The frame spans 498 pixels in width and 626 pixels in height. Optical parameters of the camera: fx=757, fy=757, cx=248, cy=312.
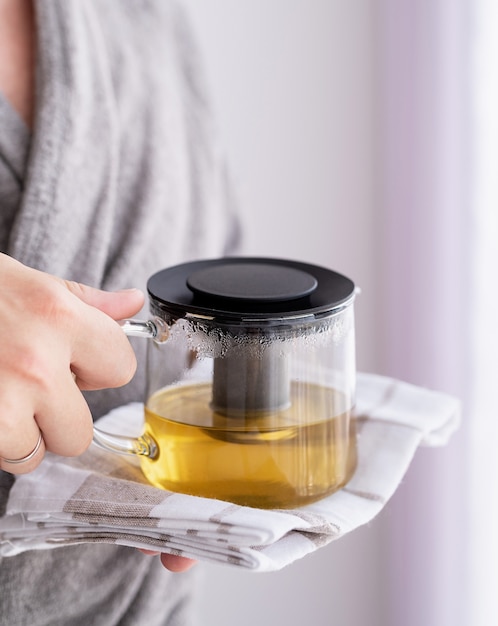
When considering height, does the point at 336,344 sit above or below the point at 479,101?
below

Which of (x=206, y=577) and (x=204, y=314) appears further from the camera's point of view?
(x=206, y=577)

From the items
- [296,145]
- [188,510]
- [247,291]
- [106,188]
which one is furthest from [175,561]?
[296,145]

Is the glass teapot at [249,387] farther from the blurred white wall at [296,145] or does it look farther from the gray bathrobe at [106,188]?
the blurred white wall at [296,145]

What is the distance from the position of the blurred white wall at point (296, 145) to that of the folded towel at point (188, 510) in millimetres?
533

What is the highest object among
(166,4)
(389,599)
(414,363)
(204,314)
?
(166,4)

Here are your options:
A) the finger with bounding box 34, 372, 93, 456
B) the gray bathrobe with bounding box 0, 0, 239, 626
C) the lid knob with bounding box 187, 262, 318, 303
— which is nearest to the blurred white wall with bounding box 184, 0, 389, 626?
the gray bathrobe with bounding box 0, 0, 239, 626

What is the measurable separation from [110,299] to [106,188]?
226mm

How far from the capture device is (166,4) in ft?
2.77

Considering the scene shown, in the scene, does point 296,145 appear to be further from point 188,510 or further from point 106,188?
point 188,510

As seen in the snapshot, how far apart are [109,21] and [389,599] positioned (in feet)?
3.05

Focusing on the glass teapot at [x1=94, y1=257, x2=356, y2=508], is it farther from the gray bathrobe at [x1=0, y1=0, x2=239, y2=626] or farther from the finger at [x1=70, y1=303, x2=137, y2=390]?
the gray bathrobe at [x1=0, y1=0, x2=239, y2=626]

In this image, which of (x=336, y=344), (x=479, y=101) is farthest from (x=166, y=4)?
(x=336, y=344)

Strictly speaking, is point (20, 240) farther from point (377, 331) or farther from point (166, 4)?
point (377, 331)

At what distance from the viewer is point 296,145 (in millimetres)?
1093
